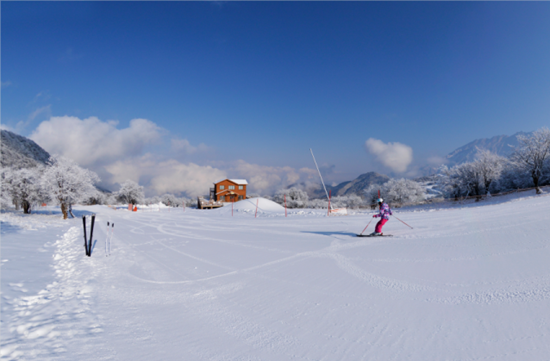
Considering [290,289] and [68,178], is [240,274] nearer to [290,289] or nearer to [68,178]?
[290,289]

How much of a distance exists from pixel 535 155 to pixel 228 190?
63.1m

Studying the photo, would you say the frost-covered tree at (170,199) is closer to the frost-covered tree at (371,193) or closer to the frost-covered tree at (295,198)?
the frost-covered tree at (295,198)

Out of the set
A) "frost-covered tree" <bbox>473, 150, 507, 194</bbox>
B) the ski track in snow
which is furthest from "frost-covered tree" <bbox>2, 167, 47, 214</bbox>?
"frost-covered tree" <bbox>473, 150, 507, 194</bbox>

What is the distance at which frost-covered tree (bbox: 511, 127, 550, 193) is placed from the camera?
119ft

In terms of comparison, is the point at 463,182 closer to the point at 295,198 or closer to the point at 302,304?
the point at 295,198

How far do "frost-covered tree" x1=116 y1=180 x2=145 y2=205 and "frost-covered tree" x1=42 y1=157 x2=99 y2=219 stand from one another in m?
48.3

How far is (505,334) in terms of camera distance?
3.41 m

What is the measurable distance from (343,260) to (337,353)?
16.0 feet

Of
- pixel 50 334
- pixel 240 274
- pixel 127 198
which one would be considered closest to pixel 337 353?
pixel 240 274

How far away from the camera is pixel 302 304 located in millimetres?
5227

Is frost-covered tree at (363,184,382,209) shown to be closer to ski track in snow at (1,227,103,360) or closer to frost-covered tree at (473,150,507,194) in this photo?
frost-covered tree at (473,150,507,194)

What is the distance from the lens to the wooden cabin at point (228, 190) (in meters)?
71.6

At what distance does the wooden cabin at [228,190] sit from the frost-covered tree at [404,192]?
39.3 m

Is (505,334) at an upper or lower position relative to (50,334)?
upper
